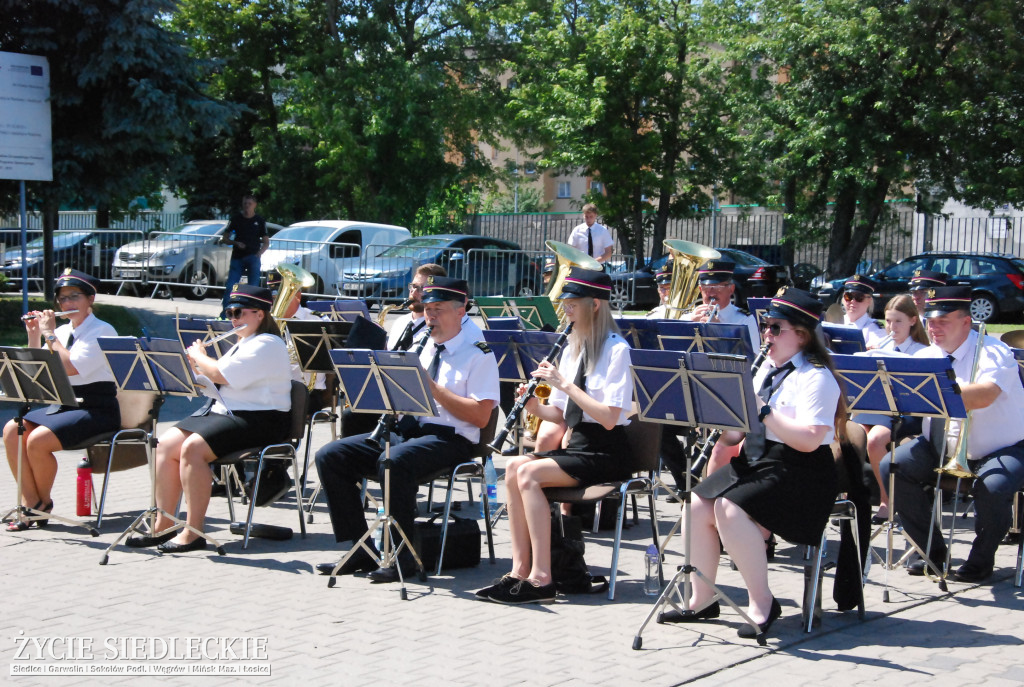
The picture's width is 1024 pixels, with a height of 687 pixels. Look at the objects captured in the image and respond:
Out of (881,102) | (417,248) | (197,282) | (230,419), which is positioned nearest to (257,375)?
(230,419)

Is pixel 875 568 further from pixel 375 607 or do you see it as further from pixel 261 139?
pixel 261 139

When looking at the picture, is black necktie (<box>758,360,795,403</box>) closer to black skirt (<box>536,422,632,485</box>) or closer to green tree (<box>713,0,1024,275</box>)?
black skirt (<box>536,422,632,485</box>)

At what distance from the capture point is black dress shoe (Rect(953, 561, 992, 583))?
6.57m

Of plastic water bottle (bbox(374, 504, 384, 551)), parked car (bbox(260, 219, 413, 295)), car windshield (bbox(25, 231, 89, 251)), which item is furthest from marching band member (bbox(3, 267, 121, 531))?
car windshield (bbox(25, 231, 89, 251))

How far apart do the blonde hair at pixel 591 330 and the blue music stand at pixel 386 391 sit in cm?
86

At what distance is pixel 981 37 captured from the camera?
77.2 feet

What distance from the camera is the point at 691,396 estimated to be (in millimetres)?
5395

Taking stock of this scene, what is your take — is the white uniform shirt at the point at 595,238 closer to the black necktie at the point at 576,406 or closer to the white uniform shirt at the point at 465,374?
the white uniform shirt at the point at 465,374

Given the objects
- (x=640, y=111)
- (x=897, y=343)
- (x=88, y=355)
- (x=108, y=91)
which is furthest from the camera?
(x=640, y=111)

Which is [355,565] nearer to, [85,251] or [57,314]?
[57,314]

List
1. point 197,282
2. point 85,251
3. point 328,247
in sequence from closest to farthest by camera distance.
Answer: point 328,247 → point 197,282 → point 85,251

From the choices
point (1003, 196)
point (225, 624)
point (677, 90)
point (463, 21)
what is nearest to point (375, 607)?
point (225, 624)

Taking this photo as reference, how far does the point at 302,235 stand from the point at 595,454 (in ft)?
57.5

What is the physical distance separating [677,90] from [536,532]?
2441cm
